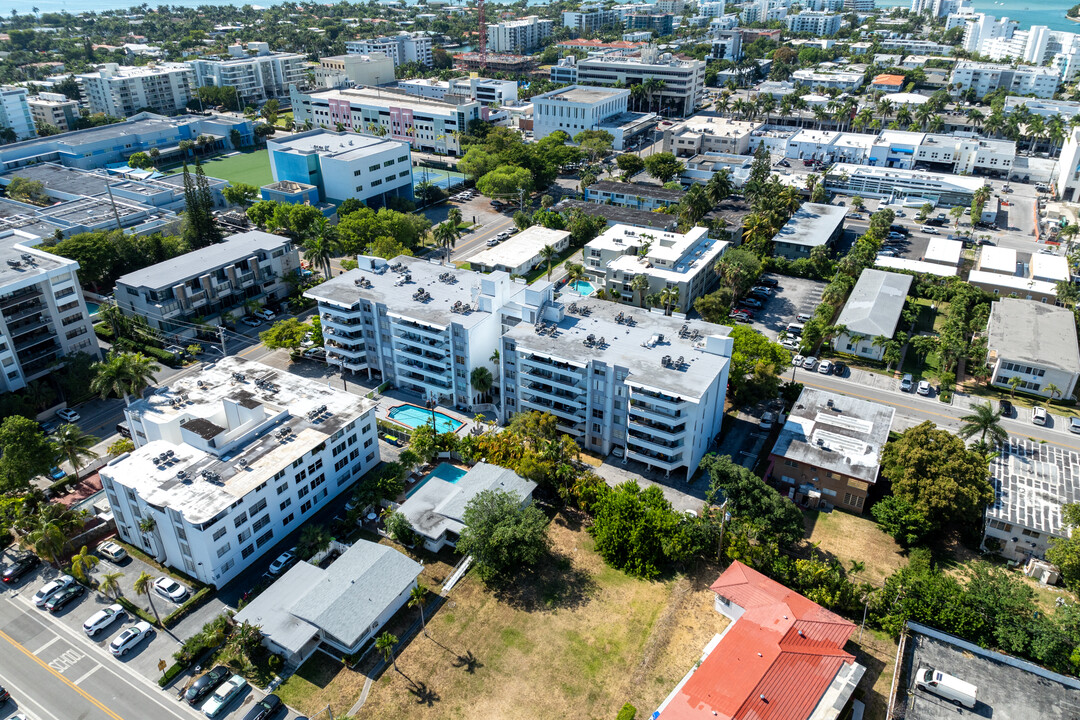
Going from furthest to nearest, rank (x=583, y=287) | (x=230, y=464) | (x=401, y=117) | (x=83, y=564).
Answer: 1. (x=401, y=117)
2. (x=583, y=287)
3. (x=230, y=464)
4. (x=83, y=564)

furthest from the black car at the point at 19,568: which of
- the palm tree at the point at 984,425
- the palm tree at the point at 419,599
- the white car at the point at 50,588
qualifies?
the palm tree at the point at 984,425

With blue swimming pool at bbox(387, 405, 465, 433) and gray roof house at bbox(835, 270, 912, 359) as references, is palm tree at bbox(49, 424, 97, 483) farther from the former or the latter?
gray roof house at bbox(835, 270, 912, 359)

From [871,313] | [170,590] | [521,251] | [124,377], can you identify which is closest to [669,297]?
[871,313]

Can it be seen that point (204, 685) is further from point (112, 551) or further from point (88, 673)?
point (112, 551)

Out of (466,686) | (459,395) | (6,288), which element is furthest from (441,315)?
(6,288)

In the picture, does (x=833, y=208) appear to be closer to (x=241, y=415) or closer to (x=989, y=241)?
(x=989, y=241)

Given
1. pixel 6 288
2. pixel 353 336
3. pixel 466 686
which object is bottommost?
pixel 466 686

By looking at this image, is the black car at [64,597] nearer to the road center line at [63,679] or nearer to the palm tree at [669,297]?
the road center line at [63,679]
